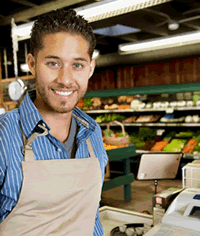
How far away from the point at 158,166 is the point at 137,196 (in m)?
2.45

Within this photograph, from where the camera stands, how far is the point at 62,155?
1206 millimetres

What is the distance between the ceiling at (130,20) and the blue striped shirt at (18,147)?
3.56m

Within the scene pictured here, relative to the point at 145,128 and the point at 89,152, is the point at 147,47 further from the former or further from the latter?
the point at 89,152

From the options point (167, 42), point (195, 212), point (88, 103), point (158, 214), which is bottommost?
point (158, 214)

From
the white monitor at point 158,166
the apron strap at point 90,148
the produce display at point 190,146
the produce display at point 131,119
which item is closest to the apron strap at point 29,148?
the apron strap at point 90,148

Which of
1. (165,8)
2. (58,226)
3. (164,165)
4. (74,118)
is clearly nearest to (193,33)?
(165,8)

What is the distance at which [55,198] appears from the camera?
1.11 metres

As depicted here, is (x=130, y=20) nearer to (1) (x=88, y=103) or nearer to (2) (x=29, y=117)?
(1) (x=88, y=103)

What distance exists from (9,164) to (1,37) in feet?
21.9

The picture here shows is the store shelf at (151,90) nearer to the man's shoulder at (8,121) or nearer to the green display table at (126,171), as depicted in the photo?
the green display table at (126,171)

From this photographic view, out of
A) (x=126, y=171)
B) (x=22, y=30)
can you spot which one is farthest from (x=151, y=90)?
(x=22, y=30)

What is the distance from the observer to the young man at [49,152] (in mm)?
1041

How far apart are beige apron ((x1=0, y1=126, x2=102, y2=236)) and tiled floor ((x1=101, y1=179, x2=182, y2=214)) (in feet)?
11.8

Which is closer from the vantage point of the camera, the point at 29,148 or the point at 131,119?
the point at 29,148
